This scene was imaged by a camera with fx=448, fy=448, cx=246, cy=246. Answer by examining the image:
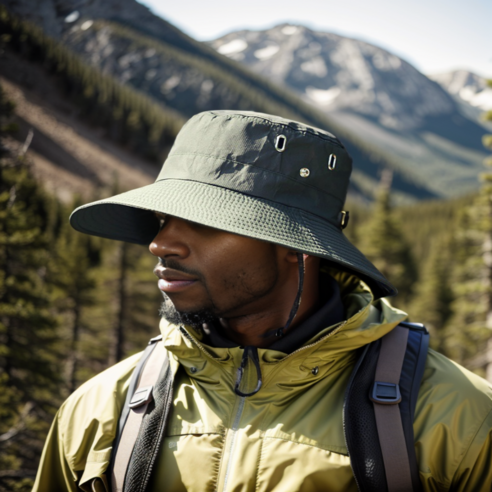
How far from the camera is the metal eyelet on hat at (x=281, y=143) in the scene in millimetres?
2439

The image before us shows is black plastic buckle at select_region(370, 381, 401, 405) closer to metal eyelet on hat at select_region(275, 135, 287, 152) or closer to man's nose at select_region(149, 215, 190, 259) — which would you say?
man's nose at select_region(149, 215, 190, 259)

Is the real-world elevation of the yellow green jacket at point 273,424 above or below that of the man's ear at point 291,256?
below

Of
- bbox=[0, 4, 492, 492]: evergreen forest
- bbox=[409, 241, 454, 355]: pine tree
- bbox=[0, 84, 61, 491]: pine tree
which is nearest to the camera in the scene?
bbox=[0, 4, 492, 492]: evergreen forest

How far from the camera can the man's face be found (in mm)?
2463

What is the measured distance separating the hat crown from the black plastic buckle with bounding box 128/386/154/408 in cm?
120

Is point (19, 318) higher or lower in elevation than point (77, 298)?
higher

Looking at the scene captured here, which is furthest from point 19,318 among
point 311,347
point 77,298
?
point 77,298

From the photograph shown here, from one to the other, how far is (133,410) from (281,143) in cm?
168

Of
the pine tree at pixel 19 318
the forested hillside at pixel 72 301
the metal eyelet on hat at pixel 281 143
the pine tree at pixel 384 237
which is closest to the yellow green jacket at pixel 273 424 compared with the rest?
the metal eyelet on hat at pixel 281 143

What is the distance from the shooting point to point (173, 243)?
2.50m

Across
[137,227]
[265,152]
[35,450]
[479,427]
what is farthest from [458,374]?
[35,450]

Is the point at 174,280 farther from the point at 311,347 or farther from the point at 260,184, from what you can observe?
the point at 311,347

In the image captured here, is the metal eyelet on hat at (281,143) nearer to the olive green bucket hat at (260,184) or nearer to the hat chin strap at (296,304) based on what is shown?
the olive green bucket hat at (260,184)

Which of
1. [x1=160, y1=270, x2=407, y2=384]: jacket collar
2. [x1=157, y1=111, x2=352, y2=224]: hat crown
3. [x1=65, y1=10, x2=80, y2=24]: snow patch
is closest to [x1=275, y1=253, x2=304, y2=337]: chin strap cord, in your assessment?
[x1=160, y1=270, x2=407, y2=384]: jacket collar
